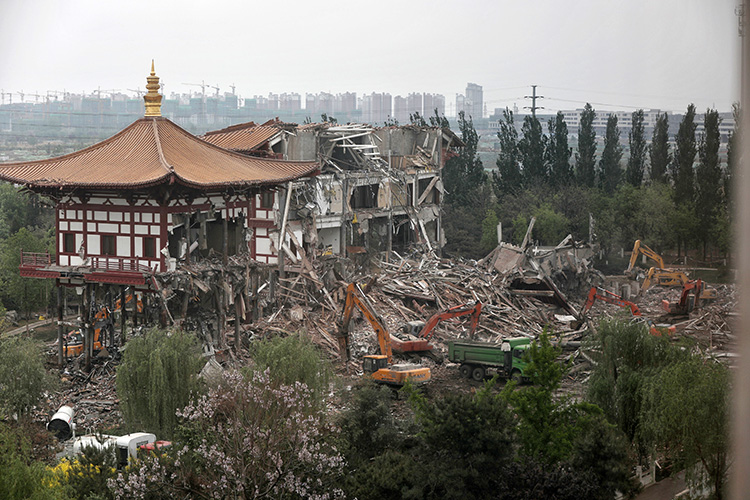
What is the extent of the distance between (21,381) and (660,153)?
1684 inches

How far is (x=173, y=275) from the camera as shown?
2730 cm

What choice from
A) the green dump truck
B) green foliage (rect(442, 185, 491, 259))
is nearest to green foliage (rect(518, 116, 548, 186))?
green foliage (rect(442, 185, 491, 259))

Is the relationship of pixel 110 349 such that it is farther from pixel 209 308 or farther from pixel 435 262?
pixel 435 262

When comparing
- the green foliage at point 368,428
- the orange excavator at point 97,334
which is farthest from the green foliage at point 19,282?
the green foliage at point 368,428

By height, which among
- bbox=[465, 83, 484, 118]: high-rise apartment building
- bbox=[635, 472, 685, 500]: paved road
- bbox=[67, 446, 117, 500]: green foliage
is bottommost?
bbox=[635, 472, 685, 500]: paved road

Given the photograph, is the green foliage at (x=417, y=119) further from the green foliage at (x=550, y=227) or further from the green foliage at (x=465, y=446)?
the green foliage at (x=465, y=446)

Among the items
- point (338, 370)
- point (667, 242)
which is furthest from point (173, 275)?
point (667, 242)

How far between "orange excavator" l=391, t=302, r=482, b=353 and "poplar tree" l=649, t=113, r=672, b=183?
26.7 metres

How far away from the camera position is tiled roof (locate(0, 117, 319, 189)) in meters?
26.9

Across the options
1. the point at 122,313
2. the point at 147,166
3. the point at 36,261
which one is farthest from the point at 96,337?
the point at 147,166

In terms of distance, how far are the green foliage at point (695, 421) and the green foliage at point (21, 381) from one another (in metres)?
15.4

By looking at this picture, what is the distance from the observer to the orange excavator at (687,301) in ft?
125

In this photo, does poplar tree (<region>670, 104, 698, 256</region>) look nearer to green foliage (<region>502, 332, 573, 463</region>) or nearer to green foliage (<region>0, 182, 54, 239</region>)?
green foliage (<region>502, 332, 573, 463</region>)

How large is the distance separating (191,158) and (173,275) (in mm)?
4343
